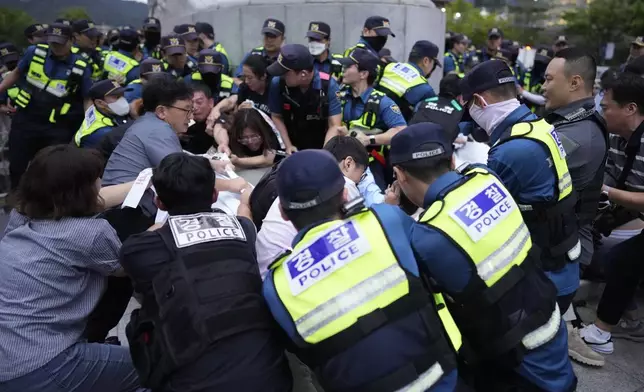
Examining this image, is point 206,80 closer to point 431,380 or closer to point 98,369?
point 98,369

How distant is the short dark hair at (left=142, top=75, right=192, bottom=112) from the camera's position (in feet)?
10.7

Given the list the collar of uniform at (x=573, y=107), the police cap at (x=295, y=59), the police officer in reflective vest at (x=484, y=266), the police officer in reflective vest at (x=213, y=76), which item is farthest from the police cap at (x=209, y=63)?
the police officer in reflective vest at (x=484, y=266)

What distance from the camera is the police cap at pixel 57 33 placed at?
5.72 meters

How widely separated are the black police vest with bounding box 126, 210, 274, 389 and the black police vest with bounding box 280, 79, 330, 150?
9.17 ft

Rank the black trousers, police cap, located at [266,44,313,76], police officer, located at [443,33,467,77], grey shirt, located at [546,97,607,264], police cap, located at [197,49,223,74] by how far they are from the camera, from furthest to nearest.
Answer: police officer, located at [443,33,467,77], police cap, located at [197,49,223,74], police cap, located at [266,44,313,76], the black trousers, grey shirt, located at [546,97,607,264]

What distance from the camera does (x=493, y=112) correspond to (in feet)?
9.50

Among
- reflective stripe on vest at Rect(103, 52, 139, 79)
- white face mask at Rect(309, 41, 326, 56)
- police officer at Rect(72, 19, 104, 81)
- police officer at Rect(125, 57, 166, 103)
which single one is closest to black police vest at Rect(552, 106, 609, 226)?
white face mask at Rect(309, 41, 326, 56)

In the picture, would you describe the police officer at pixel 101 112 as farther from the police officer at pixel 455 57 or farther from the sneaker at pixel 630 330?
the police officer at pixel 455 57

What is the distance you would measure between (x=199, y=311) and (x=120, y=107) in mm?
2779

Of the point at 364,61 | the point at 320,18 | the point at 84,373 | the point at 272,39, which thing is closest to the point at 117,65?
the point at 272,39

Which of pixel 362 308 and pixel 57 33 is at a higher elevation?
pixel 57 33

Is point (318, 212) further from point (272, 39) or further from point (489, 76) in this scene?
point (272, 39)

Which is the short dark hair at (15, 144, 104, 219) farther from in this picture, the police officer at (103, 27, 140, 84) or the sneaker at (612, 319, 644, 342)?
the police officer at (103, 27, 140, 84)

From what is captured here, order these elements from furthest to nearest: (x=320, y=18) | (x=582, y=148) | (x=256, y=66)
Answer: (x=320, y=18) < (x=256, y=66) < (x=582, y=148)
